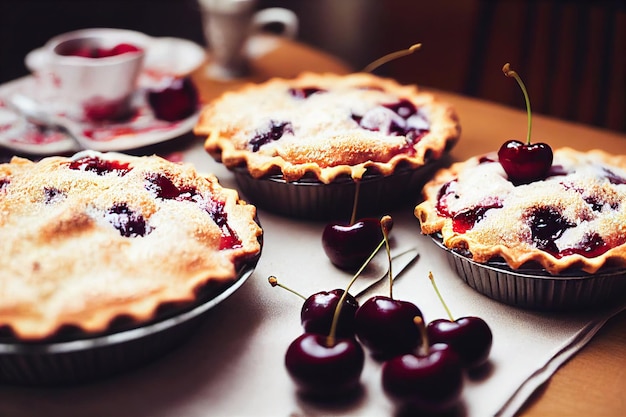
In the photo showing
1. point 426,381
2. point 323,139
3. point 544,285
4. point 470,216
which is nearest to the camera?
point 426,381

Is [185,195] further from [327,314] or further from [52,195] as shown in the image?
[327,314]

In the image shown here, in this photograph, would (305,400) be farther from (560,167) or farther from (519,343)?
(560,167)

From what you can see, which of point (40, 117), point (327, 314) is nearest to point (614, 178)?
point (327, 314)

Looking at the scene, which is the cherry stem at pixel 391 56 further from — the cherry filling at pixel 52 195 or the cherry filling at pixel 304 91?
the cherry filling at pixel 52 195

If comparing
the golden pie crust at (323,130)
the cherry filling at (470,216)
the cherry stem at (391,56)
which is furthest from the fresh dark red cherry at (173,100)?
the cherry filling at (470,216)

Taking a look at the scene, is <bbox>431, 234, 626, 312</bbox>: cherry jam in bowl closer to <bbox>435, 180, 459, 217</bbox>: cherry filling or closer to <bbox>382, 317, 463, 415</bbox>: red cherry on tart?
<bbox>435, 180, 459, 217</bbox>: cherry filling

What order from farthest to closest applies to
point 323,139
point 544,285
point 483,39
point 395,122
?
point 483,39 → point 395,122 → point 323,139 → point 544,285

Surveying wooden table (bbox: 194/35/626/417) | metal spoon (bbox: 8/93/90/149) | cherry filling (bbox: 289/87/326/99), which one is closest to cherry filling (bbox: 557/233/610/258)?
wooden table (bbox: 194/35/626/417)
